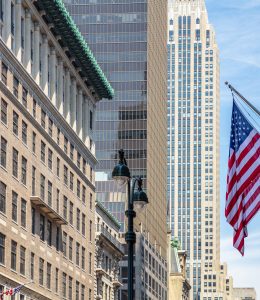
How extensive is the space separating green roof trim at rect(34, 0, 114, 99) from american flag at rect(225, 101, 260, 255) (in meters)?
47.5

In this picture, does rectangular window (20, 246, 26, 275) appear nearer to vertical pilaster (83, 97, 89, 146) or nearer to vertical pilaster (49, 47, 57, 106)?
vertical pilaster (49, 47, 57, 106)

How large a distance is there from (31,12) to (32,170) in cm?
1262

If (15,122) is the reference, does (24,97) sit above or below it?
above

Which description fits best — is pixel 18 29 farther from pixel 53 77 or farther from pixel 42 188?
pixel 42 188

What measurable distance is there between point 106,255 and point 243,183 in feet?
276

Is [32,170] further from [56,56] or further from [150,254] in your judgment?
[150,254]

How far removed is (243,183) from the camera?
3969 cm

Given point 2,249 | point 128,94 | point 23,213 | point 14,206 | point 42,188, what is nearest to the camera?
point 2,249

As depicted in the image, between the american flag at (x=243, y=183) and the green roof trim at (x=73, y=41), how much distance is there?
4746 cm

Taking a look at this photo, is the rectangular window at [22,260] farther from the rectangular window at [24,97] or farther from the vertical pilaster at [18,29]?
the vertical pilaster at [18,29]

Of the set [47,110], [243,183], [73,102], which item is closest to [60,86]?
[73,102]

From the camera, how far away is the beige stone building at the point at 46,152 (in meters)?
76.4

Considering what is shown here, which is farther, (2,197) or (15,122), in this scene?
(15,122)

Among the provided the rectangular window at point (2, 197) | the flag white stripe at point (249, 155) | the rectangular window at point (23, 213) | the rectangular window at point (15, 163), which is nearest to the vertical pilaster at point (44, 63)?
the rectangular window at point (15, 163)
